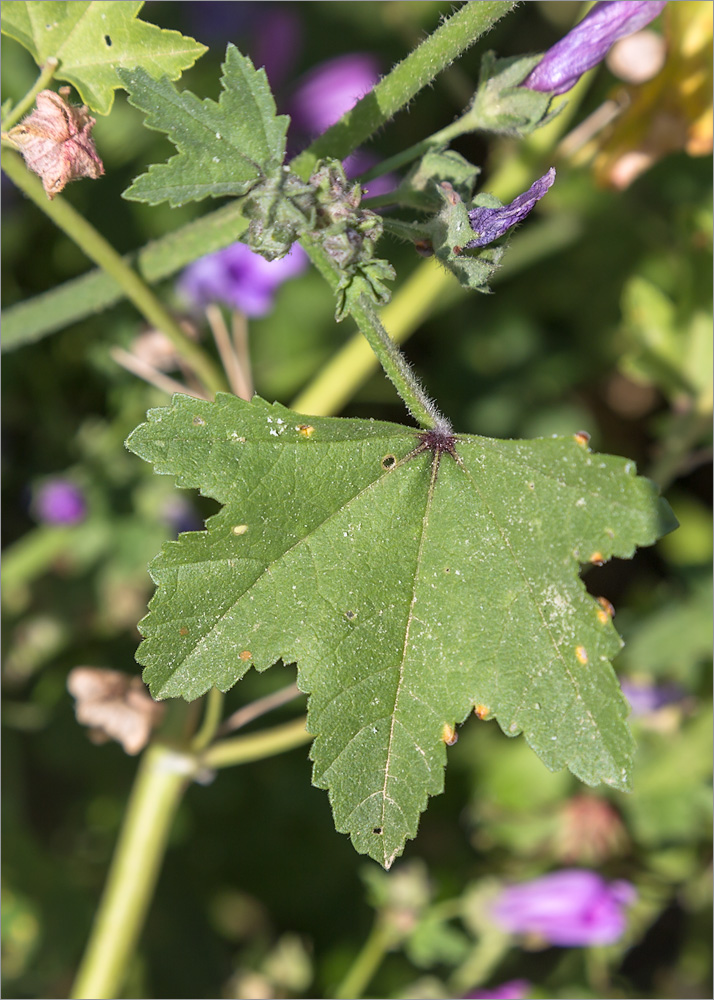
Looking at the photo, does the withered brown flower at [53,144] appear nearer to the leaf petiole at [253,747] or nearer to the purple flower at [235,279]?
the leaf petiole at [253,747]

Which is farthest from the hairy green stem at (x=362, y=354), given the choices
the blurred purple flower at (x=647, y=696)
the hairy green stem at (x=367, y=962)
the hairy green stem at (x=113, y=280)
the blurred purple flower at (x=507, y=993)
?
the blurred purple flower at (x=507, y=993)

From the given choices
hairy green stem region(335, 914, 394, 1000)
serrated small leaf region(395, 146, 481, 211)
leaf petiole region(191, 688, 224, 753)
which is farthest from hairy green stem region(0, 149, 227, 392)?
hairy green stem region(335, 914, 394, 1000)

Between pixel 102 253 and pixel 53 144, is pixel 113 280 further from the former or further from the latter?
pixel 53 144

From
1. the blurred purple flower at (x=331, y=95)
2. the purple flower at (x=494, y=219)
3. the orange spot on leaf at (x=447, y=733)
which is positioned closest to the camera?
the purple flower at (x=494, y=219)

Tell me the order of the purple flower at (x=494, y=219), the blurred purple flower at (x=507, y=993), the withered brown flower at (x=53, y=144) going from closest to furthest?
the purple flower at (x=494, y=219)
the withered brown flower at (x=53, y=144)
the blurred purple flower at (x=507, y=993)

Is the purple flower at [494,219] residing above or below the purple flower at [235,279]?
above

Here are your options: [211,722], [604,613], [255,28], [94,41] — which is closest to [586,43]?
[94,41]

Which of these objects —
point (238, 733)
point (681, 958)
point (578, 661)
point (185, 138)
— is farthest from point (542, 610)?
point (681, 958)

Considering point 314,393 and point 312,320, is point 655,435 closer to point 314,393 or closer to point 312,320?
point 312,320
